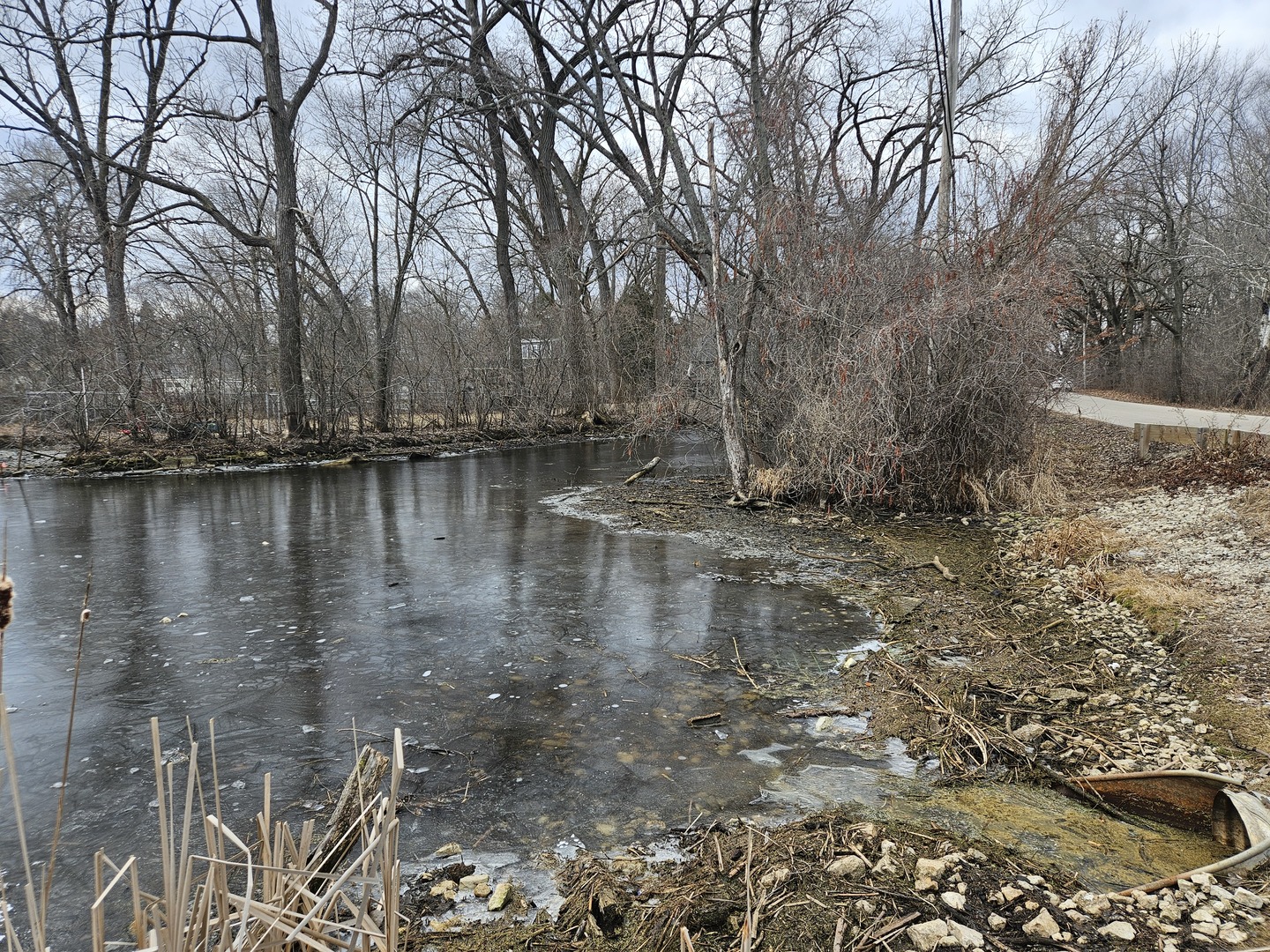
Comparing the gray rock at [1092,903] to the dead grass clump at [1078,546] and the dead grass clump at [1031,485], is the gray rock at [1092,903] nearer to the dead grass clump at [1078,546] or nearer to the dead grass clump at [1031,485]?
the dead grass clump at [1078,546]

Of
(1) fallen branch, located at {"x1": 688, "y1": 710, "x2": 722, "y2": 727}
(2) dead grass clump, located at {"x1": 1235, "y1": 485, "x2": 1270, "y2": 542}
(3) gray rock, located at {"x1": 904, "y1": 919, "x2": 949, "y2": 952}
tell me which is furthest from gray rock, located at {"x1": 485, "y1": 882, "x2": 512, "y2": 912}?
(2) dead grass clump, located at {"x1": 1235, "y1": 485, "x2": 1270, "y2": 542}

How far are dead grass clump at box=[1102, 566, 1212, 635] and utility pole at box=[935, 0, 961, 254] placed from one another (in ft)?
18.5

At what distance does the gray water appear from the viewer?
3.75 metres

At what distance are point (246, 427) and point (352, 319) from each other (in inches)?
164

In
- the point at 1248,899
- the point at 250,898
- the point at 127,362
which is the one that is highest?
the point at 127,362

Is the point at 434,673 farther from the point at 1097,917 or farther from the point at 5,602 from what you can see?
the point at 5,602

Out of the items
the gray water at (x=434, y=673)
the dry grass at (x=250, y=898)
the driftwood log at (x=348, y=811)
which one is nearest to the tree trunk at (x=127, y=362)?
the gray water at (x=434, y=673)

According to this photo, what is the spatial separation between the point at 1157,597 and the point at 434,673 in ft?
18.2

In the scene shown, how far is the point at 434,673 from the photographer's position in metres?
5.49

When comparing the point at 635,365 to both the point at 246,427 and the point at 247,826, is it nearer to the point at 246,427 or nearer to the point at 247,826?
the point at 246,427

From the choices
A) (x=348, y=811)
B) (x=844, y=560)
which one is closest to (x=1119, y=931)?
(x=348, y=811)

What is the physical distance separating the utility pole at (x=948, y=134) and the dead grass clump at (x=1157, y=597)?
565 centimetres

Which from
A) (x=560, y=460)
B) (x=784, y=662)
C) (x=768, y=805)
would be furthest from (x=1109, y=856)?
(x=560, y=460)

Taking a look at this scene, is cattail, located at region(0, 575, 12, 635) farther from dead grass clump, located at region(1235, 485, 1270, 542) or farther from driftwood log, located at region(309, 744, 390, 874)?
dead grass clump, located at region(1235, 485, 1270, 542)
